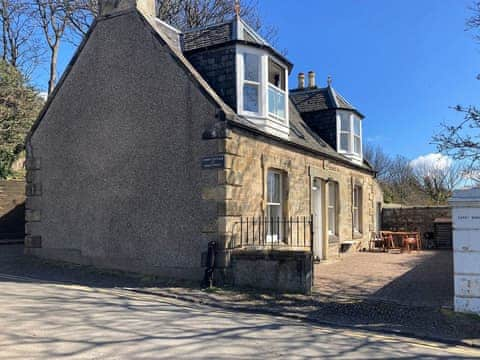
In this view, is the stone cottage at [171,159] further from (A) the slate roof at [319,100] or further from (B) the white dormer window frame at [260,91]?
(A) the slate roof at [319,100]

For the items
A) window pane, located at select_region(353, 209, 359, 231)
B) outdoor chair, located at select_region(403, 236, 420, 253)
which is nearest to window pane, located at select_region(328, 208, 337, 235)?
window pane, located at select_region(353, 209, 359, 231)

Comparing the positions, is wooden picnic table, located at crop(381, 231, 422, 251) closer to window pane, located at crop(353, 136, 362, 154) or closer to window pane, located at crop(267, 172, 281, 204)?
window pane, located at crop(353, 136, 362, 154)

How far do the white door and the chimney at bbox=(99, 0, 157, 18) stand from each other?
7634mm

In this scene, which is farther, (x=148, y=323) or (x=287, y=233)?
(x=287, y=233)

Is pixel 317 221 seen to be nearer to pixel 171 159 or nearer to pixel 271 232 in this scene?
pixel 271 232

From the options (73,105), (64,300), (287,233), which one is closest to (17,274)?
(64,300)

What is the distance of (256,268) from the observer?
10102 millimetres

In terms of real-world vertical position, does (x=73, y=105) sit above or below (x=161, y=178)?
above

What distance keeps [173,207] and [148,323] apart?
4.58 meters

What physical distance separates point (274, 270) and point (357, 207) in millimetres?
11590

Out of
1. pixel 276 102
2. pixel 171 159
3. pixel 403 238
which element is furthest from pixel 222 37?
pixel 403 238

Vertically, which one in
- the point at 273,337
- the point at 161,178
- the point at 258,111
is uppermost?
the point at 258,111

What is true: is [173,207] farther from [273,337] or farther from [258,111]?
[273,337]

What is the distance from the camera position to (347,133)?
1956 cm
